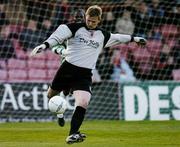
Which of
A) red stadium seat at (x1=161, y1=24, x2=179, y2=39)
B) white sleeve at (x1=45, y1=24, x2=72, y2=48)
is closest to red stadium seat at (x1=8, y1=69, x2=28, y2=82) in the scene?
red stadium seat at (x1=161, y1=24, x2=179, y2=39)

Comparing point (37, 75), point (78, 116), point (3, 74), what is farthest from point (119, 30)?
point (78, 116)

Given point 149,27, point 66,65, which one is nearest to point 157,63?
point 149,27

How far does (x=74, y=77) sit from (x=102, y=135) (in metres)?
1.64

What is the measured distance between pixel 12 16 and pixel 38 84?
108 inches

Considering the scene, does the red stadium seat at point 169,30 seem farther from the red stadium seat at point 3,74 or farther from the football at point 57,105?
the football at point 57,105

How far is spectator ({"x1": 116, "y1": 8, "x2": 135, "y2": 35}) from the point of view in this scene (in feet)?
61.9

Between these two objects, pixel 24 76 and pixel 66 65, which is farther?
pixel 24 76

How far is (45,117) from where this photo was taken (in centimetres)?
1652

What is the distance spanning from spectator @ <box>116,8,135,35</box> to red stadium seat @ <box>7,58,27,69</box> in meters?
3.04

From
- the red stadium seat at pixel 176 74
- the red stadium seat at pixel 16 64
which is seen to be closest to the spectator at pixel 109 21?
the red stadium seat at pixel 176 74

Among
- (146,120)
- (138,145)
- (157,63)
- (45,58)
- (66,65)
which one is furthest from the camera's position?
(157,63)

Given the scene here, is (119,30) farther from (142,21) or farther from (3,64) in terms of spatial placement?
(3,64)

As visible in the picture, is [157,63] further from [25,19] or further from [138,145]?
[138,145]

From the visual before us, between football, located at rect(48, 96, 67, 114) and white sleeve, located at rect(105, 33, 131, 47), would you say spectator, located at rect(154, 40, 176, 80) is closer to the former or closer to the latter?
white sleeve, located at rect(105, 33, 131, 47)
